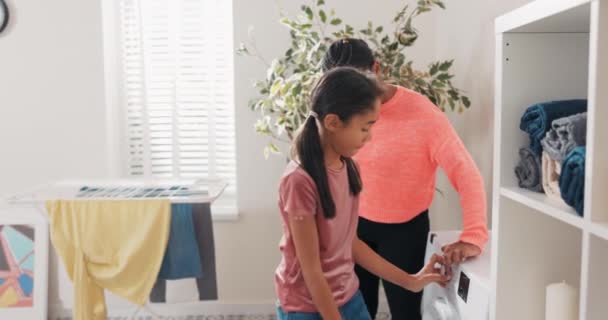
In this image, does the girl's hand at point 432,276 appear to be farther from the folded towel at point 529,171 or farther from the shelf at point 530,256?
the folded towel at point 529,171

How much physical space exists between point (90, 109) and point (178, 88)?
463mm

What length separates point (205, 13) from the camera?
2865 mm

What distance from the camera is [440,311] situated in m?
1.39

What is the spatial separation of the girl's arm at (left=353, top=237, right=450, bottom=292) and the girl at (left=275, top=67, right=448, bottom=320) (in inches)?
4.2

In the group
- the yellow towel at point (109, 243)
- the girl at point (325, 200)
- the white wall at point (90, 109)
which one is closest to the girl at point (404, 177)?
the girl at point (325, 200)

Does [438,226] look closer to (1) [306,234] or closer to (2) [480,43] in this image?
(2) [480,43]

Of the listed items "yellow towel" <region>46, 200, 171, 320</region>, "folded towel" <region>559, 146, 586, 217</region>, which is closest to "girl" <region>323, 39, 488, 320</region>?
"folded towel" <region>559, 146, 586, 217</region>

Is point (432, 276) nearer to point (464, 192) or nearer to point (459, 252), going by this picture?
point (459, 252)

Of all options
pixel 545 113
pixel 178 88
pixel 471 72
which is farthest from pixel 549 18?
pixel 178 88

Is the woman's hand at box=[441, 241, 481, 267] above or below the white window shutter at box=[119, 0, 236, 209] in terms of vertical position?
below

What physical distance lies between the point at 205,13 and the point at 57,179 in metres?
1.16

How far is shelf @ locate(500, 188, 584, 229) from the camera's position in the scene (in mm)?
786

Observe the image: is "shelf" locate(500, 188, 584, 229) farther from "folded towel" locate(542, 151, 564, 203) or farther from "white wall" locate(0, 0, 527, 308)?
"white wall" locate(0, 0, 527, 308)

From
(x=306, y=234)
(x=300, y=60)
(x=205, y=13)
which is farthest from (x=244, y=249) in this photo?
(x=306, y=234)
